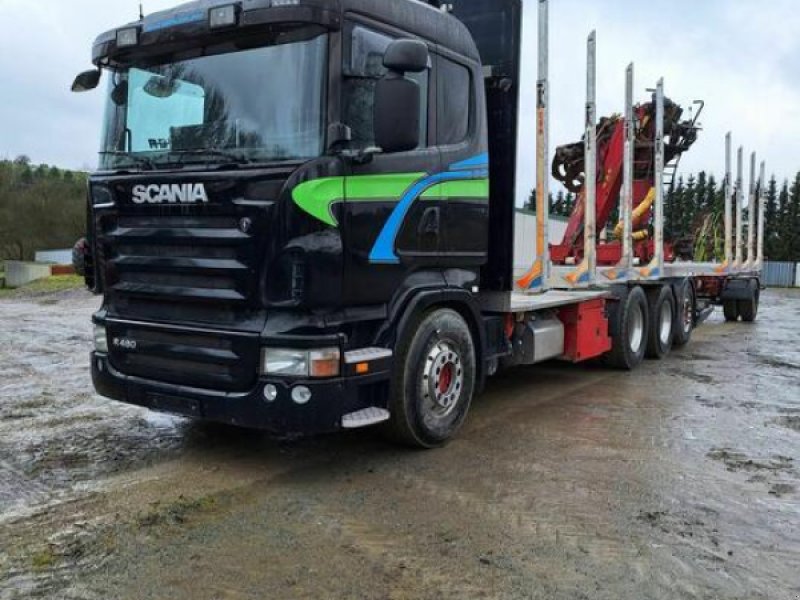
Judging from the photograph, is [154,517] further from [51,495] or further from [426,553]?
[426,553]

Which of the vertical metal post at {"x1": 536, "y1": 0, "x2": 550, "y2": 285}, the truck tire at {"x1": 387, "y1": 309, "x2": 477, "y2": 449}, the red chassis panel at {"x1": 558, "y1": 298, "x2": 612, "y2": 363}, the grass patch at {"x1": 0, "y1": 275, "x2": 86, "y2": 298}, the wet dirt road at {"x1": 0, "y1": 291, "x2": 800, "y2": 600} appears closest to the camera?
the wet dirt road at {"x1": 0, "y1": 291, "x2": 800, "y2": 600}

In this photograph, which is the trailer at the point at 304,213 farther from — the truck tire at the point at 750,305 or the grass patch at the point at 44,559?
the truck tire at the point at 750,305

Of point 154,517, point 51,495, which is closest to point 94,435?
point 51,495

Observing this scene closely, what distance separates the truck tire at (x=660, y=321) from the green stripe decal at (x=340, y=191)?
580 cm

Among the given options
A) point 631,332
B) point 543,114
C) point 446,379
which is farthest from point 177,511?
point 631,332

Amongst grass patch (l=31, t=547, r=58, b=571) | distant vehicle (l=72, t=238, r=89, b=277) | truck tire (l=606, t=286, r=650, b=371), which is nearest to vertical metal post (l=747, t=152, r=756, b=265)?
truck tire (l=606, t=286, r=650, b=371)

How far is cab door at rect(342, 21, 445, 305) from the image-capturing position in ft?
14.3

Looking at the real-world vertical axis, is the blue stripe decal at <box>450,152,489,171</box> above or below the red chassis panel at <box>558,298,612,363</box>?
above

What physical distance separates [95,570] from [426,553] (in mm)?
1561

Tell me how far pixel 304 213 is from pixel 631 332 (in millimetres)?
5852

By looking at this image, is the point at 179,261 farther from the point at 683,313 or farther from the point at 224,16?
the point at 683,313

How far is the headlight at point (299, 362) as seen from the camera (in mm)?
4195

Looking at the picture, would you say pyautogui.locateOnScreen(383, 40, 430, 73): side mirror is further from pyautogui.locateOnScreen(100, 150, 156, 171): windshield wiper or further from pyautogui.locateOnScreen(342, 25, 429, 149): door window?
pyautogui.locateOnScreen(100, 150, 156, 171): windshield wiper

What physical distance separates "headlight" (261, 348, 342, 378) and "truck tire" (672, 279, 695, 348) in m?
7.33
